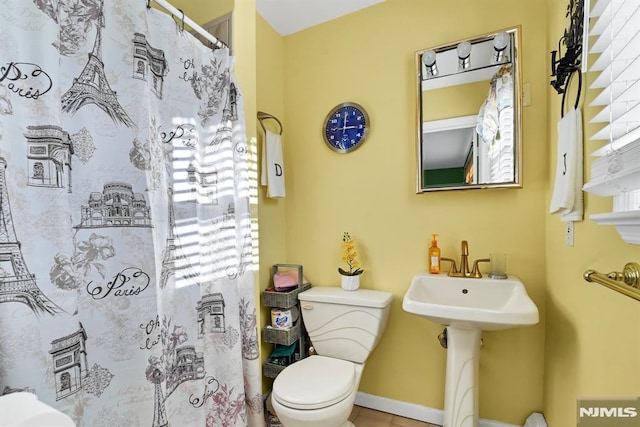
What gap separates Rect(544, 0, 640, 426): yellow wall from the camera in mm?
739

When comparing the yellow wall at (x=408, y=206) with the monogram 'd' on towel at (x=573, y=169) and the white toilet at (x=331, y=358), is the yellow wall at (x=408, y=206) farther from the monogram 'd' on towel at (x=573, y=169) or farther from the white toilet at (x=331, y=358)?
the white toilet at (x=331, y=358)

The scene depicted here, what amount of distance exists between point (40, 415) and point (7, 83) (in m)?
0.78

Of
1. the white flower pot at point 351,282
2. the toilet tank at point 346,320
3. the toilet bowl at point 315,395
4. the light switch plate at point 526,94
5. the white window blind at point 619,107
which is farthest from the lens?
the white flower pot at point 351,282

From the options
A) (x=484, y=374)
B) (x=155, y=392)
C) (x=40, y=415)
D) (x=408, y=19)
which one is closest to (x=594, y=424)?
(x=484, y=374)

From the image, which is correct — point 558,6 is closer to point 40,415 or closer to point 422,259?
point 422,259

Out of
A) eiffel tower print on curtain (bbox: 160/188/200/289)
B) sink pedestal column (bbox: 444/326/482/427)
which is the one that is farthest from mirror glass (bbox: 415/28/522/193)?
eiffel tower print on curtain (bbox: 160/188/200/289)

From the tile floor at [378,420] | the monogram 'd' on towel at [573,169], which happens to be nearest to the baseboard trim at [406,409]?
the tile floor at [378,420]

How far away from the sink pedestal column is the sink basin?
0.47 feet

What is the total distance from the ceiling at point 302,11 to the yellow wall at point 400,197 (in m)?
0.05

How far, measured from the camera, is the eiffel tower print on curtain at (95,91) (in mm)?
830

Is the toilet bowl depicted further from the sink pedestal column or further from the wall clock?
the wall clock

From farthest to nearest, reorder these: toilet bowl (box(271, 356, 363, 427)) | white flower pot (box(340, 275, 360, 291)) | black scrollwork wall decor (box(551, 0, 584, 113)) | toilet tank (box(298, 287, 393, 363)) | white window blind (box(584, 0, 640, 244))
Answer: white flower pot (box(340, 275, 360, 291))
toilet tank (box(298, 287, 393, 363))
toilet bowl (box(271, 356, 363, 427))
black scrollwork wall decor (box(551, 0, 584, 113))
white window blind (box(584, 0, 640, 244))

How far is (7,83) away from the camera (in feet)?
2.26

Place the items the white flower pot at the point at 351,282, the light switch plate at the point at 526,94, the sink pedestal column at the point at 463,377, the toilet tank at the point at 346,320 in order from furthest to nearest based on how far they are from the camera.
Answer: the white flower pot at the point at 351,282 → the toilet tank at the point at 346,320 → the light switch plate at the point at 526,94 → the sink pedestal column at the point at 463,377
